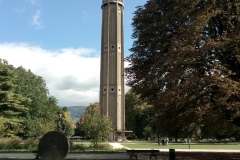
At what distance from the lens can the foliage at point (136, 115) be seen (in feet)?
227

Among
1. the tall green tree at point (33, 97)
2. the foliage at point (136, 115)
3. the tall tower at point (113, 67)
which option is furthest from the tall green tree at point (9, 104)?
the foliage at point (136, 115)

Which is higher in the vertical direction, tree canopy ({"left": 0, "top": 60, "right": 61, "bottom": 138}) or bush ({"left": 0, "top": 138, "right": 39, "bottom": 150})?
tree canopy ({"left": 0, "top": 60, "right": 61, "bottom": 138})

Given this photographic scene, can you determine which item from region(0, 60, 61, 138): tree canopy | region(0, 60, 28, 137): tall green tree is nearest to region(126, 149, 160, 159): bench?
region(0, 60, 61, 138): tree canopy

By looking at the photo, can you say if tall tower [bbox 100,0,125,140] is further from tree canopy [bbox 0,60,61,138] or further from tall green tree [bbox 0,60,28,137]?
tall green tree [bbox 0,60,28,137]

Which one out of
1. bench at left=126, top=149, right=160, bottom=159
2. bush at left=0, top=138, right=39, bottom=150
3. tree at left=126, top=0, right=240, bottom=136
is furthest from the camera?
bush at left=0, top=138, right=39, bottom=150

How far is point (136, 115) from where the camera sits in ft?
235

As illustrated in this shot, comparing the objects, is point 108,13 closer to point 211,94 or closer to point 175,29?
point 175,29

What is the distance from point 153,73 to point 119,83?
36.6 meters

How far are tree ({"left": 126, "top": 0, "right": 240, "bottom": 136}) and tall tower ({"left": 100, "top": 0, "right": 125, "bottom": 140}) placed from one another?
32544mm

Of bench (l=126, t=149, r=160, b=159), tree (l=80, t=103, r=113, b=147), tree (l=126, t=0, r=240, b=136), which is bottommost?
bench (l=126, t=149, r=160, b=159)

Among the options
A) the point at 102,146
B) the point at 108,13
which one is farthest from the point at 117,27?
the point at 102,146

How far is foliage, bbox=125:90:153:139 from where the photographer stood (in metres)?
69.2

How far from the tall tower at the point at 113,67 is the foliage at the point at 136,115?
53.4 feet

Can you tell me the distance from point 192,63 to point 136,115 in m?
57.5
